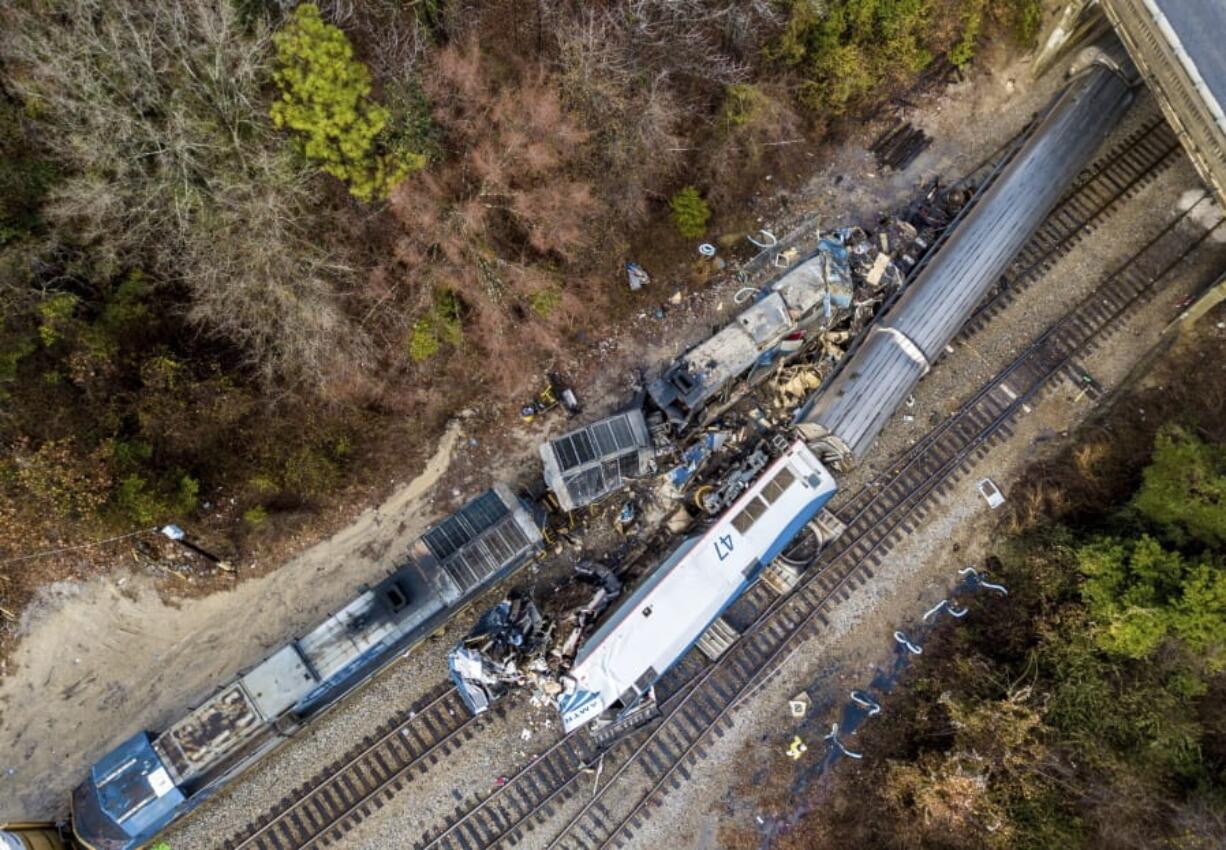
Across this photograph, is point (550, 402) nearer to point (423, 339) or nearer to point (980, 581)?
point (423, 339)

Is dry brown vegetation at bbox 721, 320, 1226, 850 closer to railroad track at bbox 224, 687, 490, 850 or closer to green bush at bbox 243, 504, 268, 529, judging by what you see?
railroad track at bbox 224, 687, 490, 850

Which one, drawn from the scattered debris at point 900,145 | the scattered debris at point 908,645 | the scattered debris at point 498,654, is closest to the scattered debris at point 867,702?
the scattered debris at point 908,645

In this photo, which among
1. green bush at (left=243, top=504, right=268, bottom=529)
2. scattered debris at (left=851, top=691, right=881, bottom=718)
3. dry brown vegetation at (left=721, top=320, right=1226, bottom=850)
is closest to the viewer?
dry brown vegetation at (left=721, top=320, right=1226, bottom=850)

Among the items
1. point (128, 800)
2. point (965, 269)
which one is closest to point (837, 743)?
point (965, 269)

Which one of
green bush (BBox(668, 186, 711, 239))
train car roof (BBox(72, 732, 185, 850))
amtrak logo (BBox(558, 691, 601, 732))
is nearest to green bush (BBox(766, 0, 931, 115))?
green bush (BBox(668, 186, 711, 239))

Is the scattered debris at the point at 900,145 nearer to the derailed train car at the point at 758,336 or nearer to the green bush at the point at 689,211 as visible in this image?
the derailed train car at the point at 758,336
